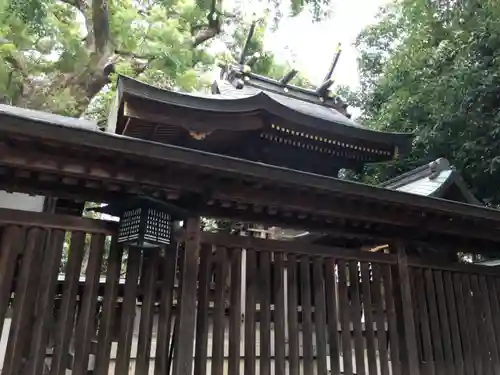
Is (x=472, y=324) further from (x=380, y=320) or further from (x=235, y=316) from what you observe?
(x=235, y=316)

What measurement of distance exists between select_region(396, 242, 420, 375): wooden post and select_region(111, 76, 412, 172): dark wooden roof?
2.76m

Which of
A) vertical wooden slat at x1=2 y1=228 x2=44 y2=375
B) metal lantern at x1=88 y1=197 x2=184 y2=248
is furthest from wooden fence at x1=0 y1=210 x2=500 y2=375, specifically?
Answer: metal lantern at x1=88 y1=197 x2=184 y2=248

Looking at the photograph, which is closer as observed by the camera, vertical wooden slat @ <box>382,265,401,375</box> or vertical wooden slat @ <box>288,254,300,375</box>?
vertical wooden slat @ <box>288,254,300,375</box>

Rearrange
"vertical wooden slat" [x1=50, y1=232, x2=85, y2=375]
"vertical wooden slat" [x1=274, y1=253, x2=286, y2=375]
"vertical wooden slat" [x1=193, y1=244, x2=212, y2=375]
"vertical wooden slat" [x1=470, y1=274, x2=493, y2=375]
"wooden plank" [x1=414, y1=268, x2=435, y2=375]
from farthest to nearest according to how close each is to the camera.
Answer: "vertical wooden slat" [x1=470, y1=274, x2=493, y2=375] → "wooden plank" [x1=414, y1=268, x2=435, y2=375] → "vertical wooden slat" [x1=274, y1=253, x2=286, y2=375] → "vertical wooden slat" [x1=193, y1=244, x2=212, y2=375] → "vertical wooden slat" [x1=50, y1=232, x2=85, y2=375]

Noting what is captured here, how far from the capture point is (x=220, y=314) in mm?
3674

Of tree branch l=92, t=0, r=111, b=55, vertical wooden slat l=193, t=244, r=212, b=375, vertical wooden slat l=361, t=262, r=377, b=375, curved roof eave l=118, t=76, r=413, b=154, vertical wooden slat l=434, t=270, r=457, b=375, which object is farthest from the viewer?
tree branch l=92, t=0, r=111, b=55

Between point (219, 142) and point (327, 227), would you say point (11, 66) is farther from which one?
point (327, 227)

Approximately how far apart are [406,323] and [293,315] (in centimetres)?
135

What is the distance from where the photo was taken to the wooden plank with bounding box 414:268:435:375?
14.8ft

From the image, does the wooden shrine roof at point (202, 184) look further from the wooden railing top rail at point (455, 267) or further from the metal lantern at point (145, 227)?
the wooden railing top rail at point (455, 267)

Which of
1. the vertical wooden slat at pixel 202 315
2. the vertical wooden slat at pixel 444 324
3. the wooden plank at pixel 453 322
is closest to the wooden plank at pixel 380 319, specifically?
the vertical wooden slat at pixel 444 324

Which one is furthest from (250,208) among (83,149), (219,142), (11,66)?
(11,66)

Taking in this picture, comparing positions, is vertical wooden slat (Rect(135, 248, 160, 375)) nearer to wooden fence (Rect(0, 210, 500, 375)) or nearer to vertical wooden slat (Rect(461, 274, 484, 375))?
wooden fence (Rect(0, 210, 500, 375))

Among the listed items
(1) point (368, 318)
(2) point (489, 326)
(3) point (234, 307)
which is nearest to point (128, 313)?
(3) point (234, 307)
